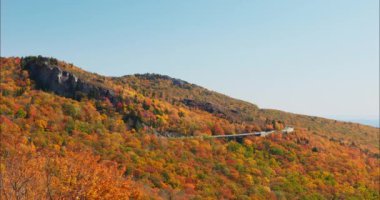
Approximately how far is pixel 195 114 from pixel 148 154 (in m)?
32.5

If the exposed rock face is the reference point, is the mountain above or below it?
below

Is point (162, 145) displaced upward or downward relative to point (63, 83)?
downward

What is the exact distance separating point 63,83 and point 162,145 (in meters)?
24.9

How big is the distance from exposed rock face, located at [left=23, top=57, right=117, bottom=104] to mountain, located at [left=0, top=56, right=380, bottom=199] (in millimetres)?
194

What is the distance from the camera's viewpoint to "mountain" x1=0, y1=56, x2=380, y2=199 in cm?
5434

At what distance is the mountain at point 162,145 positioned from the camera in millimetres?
54344

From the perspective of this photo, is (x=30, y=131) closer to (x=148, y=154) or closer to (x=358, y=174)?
(x=148, y=154)

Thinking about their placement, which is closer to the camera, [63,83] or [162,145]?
[162,145]

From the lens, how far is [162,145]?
66.8m

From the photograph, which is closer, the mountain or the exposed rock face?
the mountain

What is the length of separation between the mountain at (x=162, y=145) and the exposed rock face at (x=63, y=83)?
19 cm

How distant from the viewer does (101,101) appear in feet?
253

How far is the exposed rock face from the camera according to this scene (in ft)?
249

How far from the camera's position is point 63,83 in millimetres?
77000
